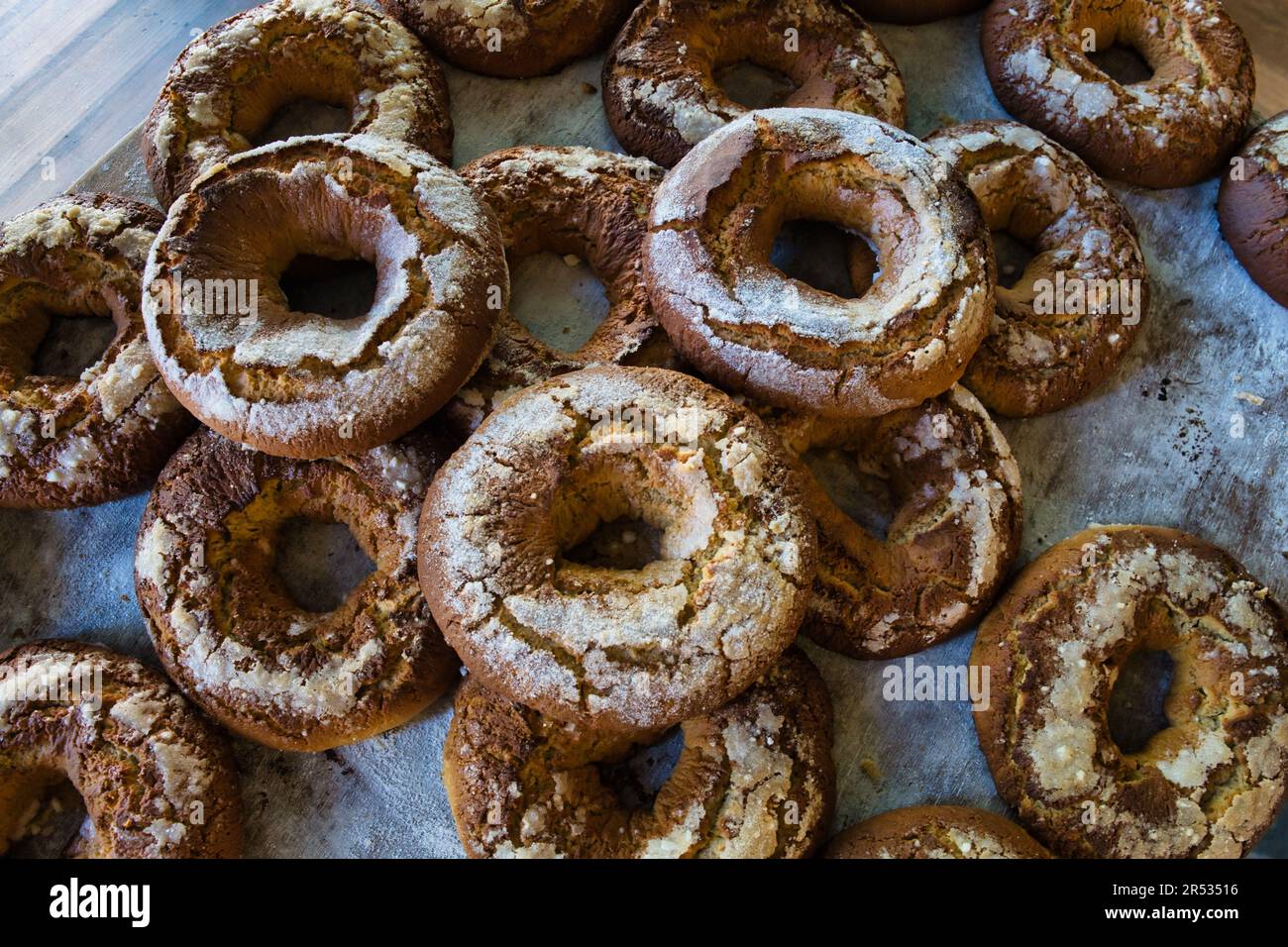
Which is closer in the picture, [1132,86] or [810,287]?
[810,287]

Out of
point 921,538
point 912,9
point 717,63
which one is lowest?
point 921,538

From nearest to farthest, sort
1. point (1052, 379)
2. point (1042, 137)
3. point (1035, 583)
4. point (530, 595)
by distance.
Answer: point (530, 595) → point (1035, 583) → point (1052, 379) → point (1042, 137)

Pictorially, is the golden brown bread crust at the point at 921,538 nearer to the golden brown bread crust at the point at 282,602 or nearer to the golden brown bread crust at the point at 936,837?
the golden brown bread crust at the point at 936,837

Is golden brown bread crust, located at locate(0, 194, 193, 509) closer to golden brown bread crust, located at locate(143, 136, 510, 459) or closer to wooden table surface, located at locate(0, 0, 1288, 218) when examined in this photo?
golden brown bread crust, located at locate(143, 136, 510, 459)

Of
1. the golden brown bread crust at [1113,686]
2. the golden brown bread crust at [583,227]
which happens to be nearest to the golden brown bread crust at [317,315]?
the golden brown bread crust at [583,227]

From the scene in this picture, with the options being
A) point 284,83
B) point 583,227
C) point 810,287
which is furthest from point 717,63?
point 284,83

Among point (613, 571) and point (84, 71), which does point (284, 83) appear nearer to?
point (84, 71)

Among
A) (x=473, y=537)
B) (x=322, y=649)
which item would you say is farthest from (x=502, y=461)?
(x=322, y=649)
